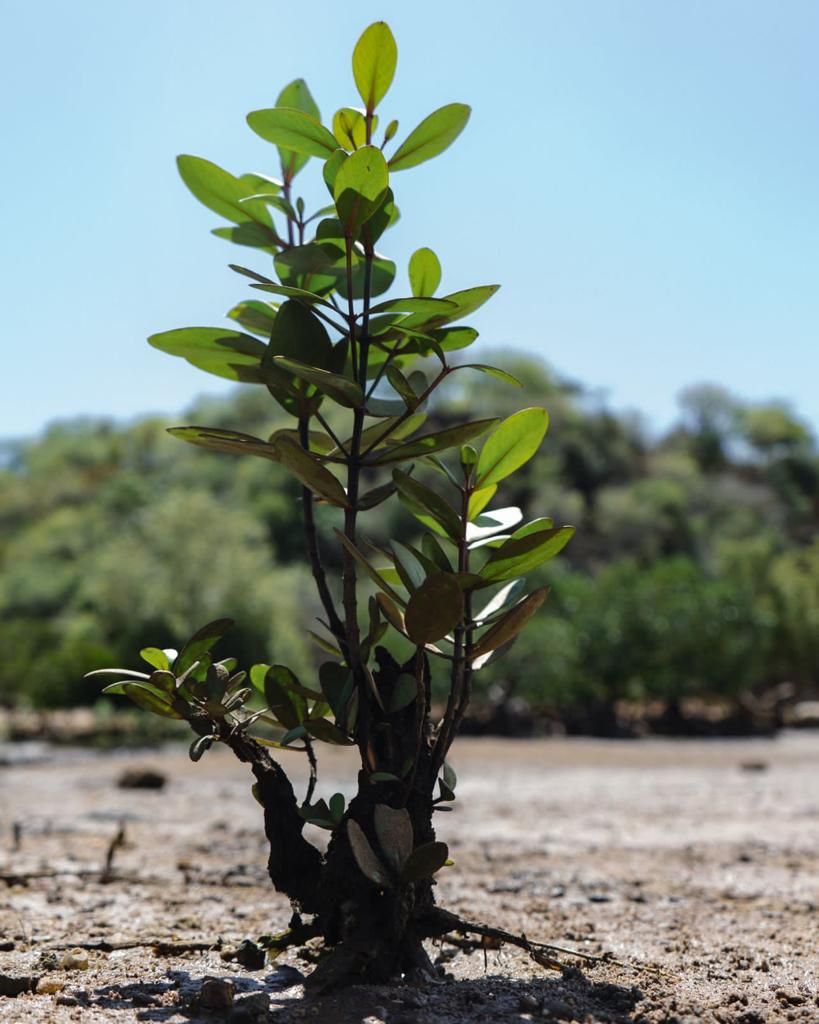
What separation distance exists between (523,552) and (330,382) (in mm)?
637

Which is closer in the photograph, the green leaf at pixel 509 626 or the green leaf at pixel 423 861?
the green leaf at pixel 423 861

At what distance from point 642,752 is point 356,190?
805 inches

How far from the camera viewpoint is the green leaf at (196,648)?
2865 millimetres

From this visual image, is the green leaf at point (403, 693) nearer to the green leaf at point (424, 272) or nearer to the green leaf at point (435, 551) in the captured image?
the green leaf at point (435, 551)

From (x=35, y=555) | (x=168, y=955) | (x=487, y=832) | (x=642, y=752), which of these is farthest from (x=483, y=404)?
(x=168, y=955)

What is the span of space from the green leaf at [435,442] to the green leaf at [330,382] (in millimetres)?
166

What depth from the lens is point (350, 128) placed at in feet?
9.64

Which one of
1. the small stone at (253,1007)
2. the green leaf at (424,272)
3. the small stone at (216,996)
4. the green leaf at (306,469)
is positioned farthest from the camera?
the green leaf at (424,272)

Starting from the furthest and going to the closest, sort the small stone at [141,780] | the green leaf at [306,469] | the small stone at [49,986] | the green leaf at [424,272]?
the small stone at [141,780], the green leaf at [424,272], the small stone at [49,986], the green leaf at [306,469]

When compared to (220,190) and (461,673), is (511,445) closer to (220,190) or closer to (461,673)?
(461,673)

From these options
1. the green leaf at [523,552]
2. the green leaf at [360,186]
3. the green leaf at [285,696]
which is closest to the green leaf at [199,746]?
the green leaf at [285,696]

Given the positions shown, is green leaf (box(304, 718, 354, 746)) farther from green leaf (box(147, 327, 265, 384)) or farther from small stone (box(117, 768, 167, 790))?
small stone (box(117, 768, 167, 790))

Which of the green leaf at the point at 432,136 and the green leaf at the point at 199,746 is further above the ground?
the green leaf at the point at 432,136

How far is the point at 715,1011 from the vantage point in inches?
107
